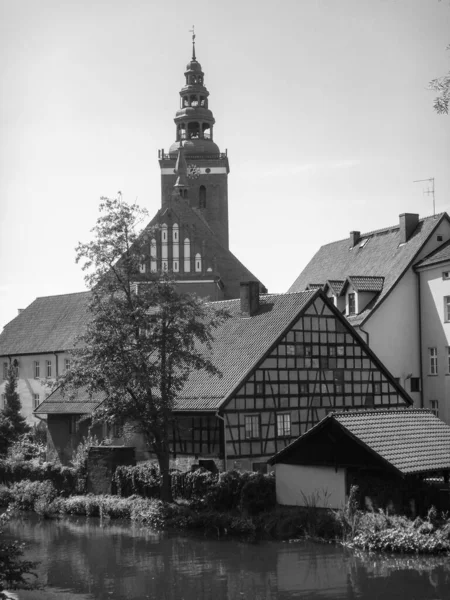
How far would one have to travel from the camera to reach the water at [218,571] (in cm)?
1864

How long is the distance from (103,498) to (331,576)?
11379mm

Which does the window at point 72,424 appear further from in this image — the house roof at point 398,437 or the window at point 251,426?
the house roof at point 398,437

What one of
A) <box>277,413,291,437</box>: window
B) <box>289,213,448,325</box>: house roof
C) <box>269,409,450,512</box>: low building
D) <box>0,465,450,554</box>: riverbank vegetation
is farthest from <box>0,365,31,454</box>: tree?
<box>269,409,450,512</box>: low building

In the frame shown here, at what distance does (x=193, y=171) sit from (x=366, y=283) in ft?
134

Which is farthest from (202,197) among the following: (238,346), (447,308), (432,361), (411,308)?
(238,346)

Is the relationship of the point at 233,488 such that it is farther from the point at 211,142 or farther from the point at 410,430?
the point at 211,142

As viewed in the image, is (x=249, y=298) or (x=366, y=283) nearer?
(x=249, y=298)

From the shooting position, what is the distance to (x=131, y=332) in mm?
27688

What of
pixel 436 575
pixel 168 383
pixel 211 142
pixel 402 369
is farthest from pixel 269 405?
pixel 211 142

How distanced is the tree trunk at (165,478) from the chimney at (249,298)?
7816 millimetres

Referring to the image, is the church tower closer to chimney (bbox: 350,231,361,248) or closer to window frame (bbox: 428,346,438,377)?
chimney (bbox: 350,231,361,248)

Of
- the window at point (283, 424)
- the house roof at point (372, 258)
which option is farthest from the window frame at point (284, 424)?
the house roof at point (372, 258)

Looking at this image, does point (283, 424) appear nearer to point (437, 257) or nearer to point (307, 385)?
point (307, 385)

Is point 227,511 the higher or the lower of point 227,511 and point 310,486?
the lower
